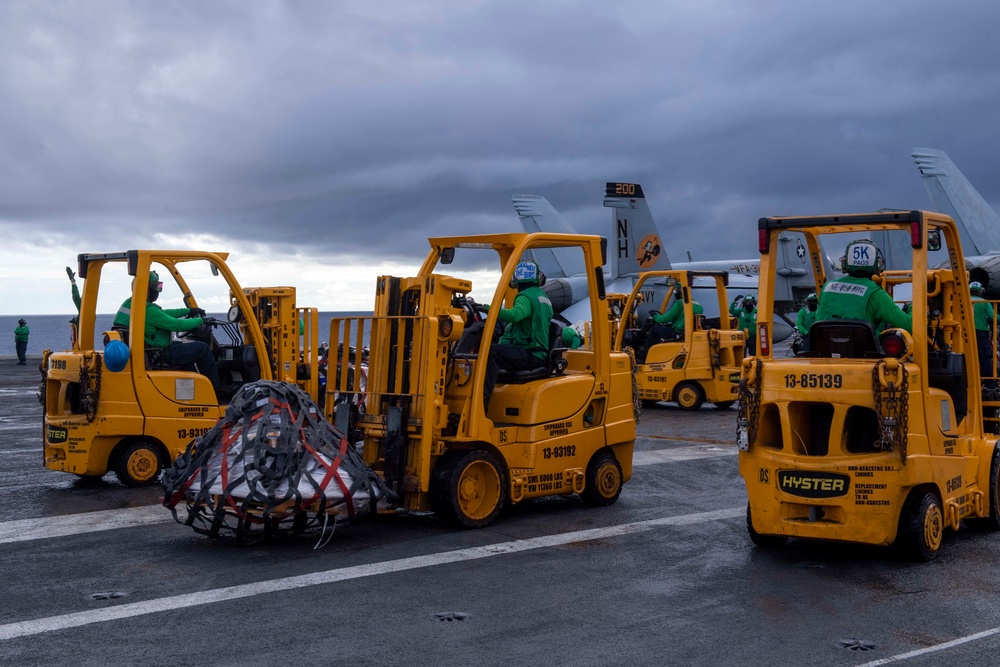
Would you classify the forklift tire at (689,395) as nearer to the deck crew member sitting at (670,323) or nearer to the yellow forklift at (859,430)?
the deck crew member sitting at (670,323)

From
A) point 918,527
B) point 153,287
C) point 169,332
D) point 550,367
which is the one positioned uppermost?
point 153,287

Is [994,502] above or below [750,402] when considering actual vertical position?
below

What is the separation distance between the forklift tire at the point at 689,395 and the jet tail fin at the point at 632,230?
16970 mm

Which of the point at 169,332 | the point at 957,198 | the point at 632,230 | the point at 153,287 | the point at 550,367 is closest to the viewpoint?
the point at 550,367

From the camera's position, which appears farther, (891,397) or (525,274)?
(525,274)

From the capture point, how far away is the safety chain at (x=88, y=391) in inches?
391

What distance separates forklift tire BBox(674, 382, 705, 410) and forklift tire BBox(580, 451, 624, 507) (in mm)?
9494

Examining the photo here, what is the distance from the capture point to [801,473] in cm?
689

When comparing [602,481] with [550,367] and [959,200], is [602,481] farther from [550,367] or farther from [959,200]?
[959,200]

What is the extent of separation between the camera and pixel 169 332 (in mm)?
10602

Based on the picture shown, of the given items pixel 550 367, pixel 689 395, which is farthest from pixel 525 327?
pixel 689 395

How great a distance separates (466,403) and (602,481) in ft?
5.70

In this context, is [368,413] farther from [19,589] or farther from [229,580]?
[19,589]

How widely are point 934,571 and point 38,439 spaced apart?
1231 centimetres
